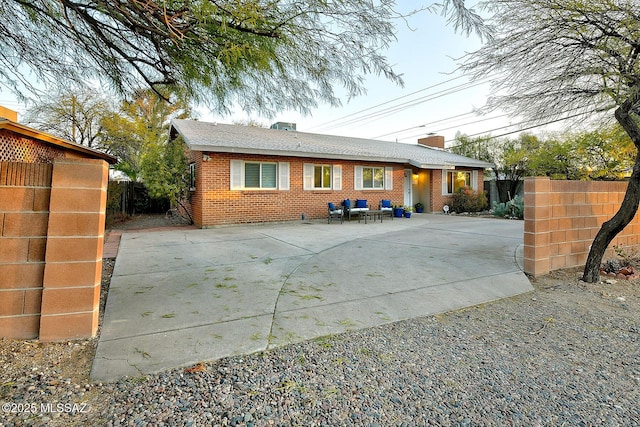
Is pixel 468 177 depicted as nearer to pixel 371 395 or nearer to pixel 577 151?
pixel 577 151

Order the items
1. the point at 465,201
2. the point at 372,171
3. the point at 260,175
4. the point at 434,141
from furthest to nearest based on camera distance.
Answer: the point at 434,141 → the point at 465,201 → the point at 372,171 → the point at 260,175

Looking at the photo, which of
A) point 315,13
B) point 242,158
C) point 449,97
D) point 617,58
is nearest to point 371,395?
point 315,13

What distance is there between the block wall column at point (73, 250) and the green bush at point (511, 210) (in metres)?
16.3

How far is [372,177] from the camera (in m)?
15.2

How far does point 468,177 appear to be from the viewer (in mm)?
19172

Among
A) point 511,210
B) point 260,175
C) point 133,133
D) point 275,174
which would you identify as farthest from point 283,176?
point 133,133

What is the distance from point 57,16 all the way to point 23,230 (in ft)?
8.56

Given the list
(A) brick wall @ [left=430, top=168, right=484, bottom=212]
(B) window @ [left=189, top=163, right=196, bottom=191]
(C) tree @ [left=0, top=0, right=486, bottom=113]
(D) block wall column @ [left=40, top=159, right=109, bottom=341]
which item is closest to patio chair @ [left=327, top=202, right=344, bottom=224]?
(B) window @ [left=189, top=163, right=196, bottom=191]

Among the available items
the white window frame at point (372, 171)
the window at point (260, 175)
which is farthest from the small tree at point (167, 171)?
the white window frame at point (372, 171)

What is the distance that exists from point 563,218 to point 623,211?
2.53ft

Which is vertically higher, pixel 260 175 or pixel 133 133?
pixel 133 133

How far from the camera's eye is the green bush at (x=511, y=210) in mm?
Result: 14878

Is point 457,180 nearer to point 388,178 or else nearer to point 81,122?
point 388,178

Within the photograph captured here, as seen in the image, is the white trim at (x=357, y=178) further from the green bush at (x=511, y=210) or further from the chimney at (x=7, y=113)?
the chimney at (x=7, y=113)
